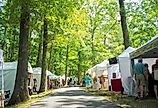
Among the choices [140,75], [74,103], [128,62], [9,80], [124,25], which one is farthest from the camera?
[124,25]

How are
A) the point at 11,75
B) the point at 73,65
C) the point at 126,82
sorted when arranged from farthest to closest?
the point at 73,65 < the point at 11,75 < the point at 126,82

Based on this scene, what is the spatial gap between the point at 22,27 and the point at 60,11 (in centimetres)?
340

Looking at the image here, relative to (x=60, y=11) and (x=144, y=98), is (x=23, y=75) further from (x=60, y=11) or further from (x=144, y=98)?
(x=144, y=98)

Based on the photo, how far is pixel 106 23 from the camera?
53.6m

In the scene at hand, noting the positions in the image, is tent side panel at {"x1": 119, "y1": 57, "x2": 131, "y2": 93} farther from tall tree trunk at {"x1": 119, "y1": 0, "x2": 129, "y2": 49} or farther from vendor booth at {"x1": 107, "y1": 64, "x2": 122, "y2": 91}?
tall tree trunk at {"x1": 119, "y1": 0, "x2": 129, "y2": 49}

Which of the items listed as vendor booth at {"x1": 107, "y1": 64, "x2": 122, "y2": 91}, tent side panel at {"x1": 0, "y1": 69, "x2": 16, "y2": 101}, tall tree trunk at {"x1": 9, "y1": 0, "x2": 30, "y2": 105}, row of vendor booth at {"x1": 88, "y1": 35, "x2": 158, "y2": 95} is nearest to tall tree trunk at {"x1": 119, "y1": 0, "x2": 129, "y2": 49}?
row of vendor booth at {"x1": 88, "y1": 35, "x2": 158, "y2": 95}

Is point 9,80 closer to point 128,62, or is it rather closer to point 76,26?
point 128,62

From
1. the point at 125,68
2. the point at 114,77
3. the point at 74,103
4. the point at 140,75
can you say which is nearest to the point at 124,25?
the point at 114,77

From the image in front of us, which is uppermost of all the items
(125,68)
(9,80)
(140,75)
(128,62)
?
(128,62)

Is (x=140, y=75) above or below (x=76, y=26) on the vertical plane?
below

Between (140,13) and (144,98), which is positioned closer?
(144,98)

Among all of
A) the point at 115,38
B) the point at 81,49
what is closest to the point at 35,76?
the point at 81,49

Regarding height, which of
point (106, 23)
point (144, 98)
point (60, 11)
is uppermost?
point (106, 23)

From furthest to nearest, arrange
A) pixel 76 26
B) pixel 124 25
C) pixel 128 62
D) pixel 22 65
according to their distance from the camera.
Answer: pixel 76 26
pixel 124 25
pixel 128 62
pixel 22 65
